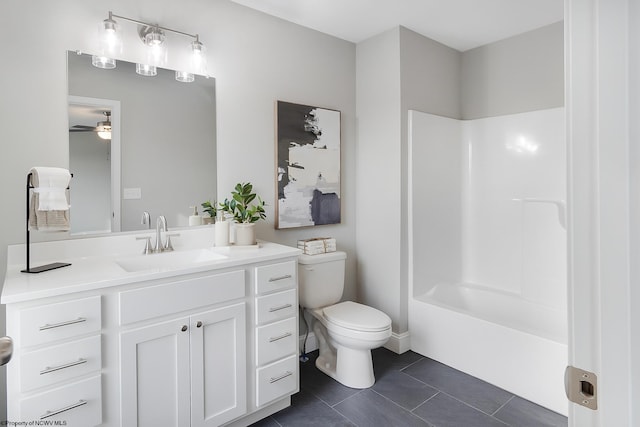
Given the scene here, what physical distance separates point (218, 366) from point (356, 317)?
3.21 feet

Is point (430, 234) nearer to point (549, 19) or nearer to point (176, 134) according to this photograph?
point (549, 19)

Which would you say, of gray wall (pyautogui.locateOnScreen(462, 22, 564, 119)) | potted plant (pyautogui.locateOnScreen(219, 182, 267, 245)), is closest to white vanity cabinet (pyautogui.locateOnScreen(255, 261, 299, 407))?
potted plant (pyautogui.locateOnScreen(219, 182, 267, 245))

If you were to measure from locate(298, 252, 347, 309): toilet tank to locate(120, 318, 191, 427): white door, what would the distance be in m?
1.01

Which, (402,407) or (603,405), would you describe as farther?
(402,407)

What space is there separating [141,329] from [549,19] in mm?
3348

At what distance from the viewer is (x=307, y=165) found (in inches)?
112

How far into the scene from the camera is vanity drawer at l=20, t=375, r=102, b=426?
1.34 meters

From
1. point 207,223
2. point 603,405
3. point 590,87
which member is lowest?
point 603,405

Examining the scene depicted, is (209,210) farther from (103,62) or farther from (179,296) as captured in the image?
(103,62)

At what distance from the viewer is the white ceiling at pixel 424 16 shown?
2.50 metres

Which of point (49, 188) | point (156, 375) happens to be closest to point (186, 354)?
point (156, 375)

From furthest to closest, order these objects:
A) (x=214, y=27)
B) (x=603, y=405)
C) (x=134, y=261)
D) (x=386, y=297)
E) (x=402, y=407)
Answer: (x=386, y=297), (x=214, y=27), (x=402, y=407), (x=134, y=261), (x=603, y=405)

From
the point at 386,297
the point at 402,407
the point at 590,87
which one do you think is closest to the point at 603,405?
the point at 590,87

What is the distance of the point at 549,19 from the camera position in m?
2.75
